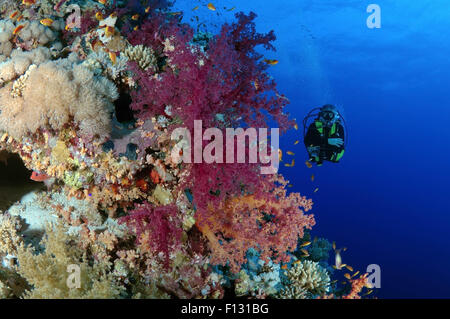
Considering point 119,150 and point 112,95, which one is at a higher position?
point 112,95

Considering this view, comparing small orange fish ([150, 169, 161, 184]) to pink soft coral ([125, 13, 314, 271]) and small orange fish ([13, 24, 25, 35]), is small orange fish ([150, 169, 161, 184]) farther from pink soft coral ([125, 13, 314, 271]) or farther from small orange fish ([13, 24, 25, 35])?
small orange fish ([13, 24, 25, 35])

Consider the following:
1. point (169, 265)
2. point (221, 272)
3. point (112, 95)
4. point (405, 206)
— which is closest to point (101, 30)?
point (112, 95)

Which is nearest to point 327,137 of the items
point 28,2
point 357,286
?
point 357,286

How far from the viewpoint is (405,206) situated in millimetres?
54781

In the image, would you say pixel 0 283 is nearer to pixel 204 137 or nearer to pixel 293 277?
pixel 204 137

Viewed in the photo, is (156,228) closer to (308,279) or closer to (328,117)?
(308,279)

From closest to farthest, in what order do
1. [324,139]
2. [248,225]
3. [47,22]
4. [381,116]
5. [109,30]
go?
[248,225], [109,30], [47,22], [324,139], [381,116]

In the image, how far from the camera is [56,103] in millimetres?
3381

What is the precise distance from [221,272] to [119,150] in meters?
2.31

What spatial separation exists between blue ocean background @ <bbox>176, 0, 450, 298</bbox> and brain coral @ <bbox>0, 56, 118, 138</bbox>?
435cm

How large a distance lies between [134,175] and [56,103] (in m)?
1.33

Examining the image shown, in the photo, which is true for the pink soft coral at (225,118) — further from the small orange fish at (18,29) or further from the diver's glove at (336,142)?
the diver's glove at (336,142)

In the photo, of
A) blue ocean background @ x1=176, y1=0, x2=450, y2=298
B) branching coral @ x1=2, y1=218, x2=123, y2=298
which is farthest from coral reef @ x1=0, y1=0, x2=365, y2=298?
blue ocean background @ x1=176, y1=0, x2=450, y2=298

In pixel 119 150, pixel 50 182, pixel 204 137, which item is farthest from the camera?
pixel 50 182
